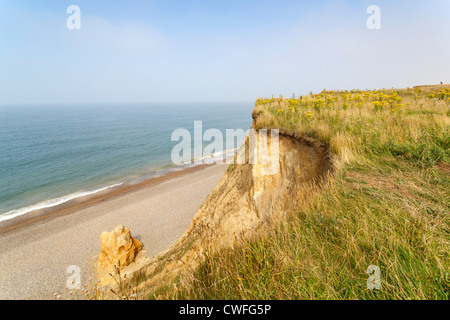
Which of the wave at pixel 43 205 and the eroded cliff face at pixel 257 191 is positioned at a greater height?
the eroded cliff face at pixel 257 191

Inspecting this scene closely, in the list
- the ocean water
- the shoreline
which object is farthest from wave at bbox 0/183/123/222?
the shoreline

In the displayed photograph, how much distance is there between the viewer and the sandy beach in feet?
38.2

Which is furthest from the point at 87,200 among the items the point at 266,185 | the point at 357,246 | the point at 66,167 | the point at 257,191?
the point at 357,246

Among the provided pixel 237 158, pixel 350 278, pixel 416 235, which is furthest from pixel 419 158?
pixel 237 158

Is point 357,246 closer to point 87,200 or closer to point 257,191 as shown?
point 257,191

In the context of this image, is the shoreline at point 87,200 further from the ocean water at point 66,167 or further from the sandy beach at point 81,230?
the ocean water at point 66,167

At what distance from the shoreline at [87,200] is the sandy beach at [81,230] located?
0.22 ft

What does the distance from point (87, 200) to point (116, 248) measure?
42.2 feet

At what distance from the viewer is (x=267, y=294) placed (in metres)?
1.77

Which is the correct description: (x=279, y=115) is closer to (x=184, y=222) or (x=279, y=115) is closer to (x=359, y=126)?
(x=359, y=126)

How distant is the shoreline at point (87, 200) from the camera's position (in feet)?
55.9

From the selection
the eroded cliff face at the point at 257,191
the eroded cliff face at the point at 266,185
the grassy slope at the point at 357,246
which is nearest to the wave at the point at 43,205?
the eroded cliff face at the point at 257,191

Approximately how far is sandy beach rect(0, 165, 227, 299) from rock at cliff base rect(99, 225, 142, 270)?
1194mm
